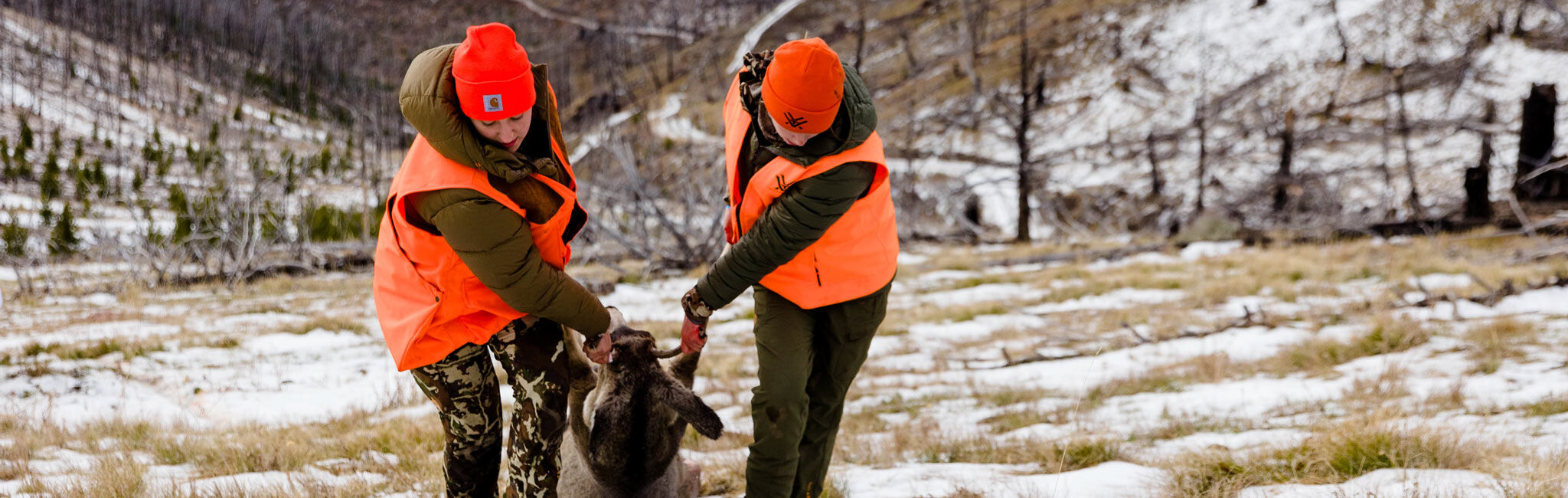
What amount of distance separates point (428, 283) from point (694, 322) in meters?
0.96

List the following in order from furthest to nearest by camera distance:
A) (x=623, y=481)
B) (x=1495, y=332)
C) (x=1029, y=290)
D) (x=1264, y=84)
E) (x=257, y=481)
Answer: (x=1264, y=84)
(x=1029, y=290)
(x=1495, y=332)
(x=257, y=481)
(x=623, y=481)

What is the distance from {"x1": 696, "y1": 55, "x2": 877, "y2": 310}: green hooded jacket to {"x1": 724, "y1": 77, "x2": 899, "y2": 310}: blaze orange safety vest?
47 millimetres

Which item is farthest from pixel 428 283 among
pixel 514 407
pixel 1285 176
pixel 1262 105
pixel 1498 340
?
pixel 1262 105

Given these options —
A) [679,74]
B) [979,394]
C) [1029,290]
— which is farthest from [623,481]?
[679,74]

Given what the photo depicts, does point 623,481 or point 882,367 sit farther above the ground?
point 623,481

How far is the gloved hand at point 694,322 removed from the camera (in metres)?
2.89

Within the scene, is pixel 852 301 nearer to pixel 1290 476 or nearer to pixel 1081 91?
pixel 1290 476

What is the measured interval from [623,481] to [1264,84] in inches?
1229

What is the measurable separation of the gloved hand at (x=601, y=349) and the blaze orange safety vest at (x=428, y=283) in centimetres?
28

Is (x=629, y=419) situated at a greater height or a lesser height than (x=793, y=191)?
lesser

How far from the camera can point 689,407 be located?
Answer: 8.64 feet

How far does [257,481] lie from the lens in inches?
141

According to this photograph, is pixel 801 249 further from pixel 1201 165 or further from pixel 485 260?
pixel 1201 165

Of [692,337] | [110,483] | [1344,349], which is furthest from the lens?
[1344,349]
